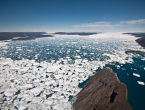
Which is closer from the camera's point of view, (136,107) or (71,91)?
(136,107)

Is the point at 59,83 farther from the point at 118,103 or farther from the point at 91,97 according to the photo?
the point at 118,103

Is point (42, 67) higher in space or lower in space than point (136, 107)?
higher

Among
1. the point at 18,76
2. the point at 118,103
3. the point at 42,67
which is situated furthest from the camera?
the point at 42,67

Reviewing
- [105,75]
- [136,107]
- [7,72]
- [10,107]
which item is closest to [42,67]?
[7,72]

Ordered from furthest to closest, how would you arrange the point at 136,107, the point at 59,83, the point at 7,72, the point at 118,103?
the point at 7,72
the point at 59,83
the point at 136,107
the point at 118,103

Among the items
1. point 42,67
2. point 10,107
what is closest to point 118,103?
point 10,107

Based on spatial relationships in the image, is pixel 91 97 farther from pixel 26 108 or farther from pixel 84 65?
pixel 84 65
